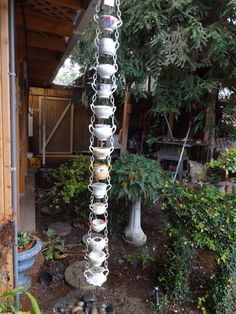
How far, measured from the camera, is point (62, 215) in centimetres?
401

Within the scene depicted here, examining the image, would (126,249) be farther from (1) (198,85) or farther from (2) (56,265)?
(1) (198,85)

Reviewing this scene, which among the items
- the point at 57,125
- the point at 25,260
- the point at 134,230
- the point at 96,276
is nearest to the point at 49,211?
the point at 134,230

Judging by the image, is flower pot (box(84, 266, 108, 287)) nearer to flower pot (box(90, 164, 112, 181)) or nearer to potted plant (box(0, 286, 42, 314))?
potted plant (box(0, 286, 42, 314))

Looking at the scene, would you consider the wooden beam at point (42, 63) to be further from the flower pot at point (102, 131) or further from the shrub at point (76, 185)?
the flower pot at point (102, 131)

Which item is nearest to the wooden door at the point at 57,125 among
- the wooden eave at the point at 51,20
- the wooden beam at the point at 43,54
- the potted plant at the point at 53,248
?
the wooden beam at the point at 43,54

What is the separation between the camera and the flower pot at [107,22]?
1.31 meters

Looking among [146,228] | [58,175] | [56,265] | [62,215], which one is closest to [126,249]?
[146,228]

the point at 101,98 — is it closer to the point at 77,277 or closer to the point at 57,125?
the point at 77,277

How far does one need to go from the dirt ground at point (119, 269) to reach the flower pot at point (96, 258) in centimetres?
Answer: 94

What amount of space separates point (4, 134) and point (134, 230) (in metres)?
2.37

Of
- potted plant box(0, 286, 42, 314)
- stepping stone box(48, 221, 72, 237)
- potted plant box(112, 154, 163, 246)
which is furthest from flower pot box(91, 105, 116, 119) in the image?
stepping stone box(48, 221, 72, 237)

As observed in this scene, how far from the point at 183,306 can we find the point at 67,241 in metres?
1.65

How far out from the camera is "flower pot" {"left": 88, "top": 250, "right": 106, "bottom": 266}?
5.17ft

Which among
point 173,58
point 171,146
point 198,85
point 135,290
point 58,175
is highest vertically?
point 173,58
